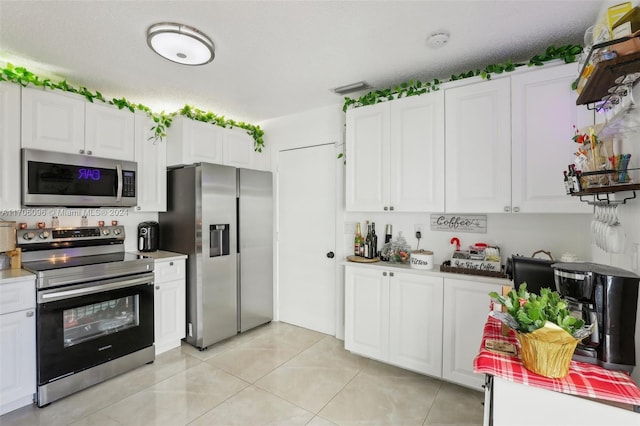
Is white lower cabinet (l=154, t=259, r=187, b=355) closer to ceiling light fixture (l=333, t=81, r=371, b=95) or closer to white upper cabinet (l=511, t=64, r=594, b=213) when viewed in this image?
ceiling light fixture (l=333, t=81, r=371, b=95)

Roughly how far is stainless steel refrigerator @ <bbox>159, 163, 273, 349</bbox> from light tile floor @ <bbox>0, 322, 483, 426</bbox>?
16.1 inches

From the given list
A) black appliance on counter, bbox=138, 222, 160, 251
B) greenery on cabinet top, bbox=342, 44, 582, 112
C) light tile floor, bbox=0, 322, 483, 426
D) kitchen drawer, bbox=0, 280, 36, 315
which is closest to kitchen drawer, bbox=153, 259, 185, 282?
black appliance on counter, bbox=138, 222, 160, 251

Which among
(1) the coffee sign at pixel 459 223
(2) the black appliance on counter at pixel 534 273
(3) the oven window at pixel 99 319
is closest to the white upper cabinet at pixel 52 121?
(3) the oven window at pixel 99 319

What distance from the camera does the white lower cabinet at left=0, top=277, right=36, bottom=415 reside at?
204 cm

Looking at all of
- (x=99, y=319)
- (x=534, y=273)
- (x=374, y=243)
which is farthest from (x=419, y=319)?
(x=99, y=319)

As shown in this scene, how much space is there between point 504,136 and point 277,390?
258 centimetres

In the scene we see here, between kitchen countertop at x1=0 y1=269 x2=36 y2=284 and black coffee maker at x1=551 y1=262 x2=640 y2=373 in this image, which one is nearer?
black coffee maker at x1=551 y1=262 x2=640 y2=373

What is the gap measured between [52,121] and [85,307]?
152 centimetres

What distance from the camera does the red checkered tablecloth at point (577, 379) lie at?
96 centimetres

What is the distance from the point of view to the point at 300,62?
2.40 meters

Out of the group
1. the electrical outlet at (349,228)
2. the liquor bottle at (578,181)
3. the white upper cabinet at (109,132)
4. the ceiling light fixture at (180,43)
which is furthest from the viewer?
the electrical outlet at (349,228)

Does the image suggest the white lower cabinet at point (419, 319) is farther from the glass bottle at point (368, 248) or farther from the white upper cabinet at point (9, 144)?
the white upper cabinet at point (9, 144)

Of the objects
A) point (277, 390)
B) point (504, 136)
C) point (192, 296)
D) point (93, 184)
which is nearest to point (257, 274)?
point (192, 296)

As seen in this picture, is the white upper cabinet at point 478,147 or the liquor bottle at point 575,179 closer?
the liquor bottle at point 575,179
